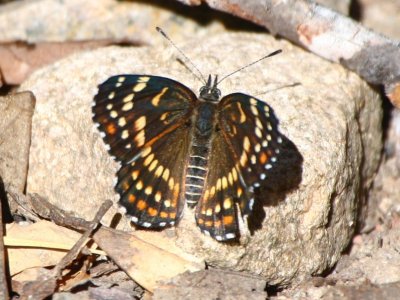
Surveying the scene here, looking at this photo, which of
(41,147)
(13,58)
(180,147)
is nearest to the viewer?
(180,147)

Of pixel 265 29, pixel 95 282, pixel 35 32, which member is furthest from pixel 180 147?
pixel 35 32

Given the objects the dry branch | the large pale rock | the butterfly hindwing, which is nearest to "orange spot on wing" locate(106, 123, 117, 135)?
the butterfly hindwing

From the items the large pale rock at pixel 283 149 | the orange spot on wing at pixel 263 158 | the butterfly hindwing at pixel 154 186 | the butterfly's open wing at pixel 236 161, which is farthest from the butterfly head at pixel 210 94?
the orange spot on wing at pixel 263 158

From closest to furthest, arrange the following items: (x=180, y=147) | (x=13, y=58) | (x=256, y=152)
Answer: (x=256, y=152) < (x=180, y=147) < (x=13, y=58)

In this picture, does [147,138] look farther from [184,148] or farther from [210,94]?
[210,94]

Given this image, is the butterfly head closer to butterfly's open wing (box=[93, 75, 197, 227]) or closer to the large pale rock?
butterfly's open wing (box=[93, 75, 197, 227])

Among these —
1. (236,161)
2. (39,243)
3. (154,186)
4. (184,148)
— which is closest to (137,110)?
(184,148)

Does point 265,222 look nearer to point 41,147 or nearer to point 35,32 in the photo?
point 41,147

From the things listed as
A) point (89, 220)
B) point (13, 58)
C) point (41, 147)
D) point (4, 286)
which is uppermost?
point (13, 58)
